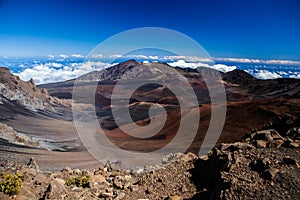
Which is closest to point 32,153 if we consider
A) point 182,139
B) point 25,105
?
point 182,139

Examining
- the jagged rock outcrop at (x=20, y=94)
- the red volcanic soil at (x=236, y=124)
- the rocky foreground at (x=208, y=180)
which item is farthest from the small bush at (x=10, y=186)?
the jagged rock outcrop at (x=20, y=94)

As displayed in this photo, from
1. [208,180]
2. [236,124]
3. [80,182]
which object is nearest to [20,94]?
[236,124]

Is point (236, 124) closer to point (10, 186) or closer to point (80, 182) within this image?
point (80, 182)

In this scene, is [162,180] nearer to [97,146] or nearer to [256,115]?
[97,146]

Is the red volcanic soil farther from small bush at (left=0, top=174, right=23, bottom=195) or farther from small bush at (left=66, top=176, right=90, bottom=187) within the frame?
small bush at (left=0, top=174, right=23, bottom=195)

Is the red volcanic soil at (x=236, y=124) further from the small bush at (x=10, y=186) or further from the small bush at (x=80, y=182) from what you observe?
the small bush at (x=10, y=186)

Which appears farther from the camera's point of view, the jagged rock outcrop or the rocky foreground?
the jagged rock outcrop

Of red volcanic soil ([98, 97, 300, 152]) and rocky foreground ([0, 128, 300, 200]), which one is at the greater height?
rocky foreground ([0, 128, 300, 200])

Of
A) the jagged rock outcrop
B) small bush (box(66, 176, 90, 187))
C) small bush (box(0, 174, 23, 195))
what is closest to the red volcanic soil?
small bush (box(66, 176, 90, 187))
